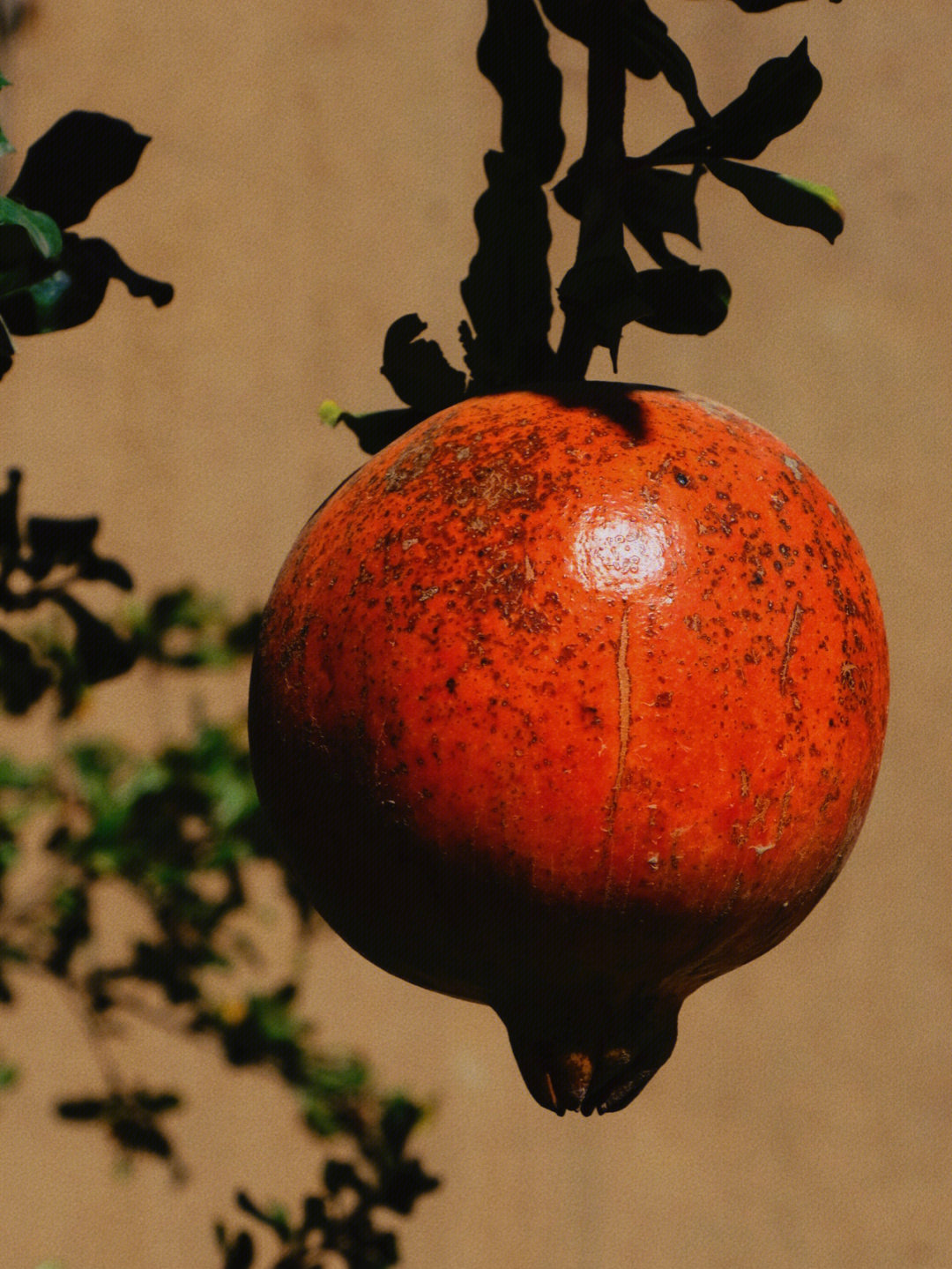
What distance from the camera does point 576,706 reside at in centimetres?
62

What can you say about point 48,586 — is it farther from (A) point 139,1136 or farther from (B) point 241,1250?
(A) point 139,1136

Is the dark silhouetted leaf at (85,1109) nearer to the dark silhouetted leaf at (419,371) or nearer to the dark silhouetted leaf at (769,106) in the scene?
the dark silhouetted leaf at (419,371)

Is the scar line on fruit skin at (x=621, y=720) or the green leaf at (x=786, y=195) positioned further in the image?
the green leaf at (x=786, y=195)

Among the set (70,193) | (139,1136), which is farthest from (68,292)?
(139,1136)

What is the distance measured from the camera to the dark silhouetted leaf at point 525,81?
31.8 inches

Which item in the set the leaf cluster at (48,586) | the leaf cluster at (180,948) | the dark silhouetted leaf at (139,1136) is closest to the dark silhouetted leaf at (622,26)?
the leaf cluster at (48,586)

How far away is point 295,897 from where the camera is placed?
5.99 feet

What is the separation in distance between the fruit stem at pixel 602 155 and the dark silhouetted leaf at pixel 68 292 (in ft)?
1.06

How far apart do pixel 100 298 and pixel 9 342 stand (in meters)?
0.12

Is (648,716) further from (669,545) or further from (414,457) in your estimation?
(414,457)

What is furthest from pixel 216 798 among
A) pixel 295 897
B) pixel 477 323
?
pixel 477 323

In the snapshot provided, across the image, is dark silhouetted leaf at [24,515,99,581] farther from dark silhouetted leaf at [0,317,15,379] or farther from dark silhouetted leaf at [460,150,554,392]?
dark silhouetted leaf at [460,150,554,392]

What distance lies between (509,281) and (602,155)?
96 millimetres

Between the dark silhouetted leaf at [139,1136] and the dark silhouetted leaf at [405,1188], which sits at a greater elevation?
the dark silhouetted leaf at [405,1188]
